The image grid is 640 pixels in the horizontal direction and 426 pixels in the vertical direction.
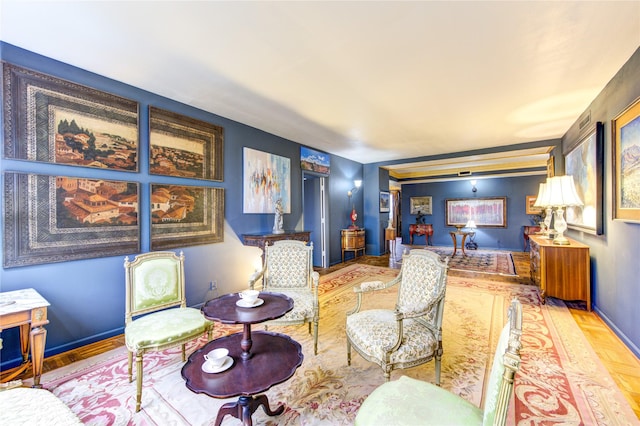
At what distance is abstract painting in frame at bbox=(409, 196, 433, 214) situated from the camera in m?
10.1

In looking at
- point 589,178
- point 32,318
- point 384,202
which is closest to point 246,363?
point 32,318

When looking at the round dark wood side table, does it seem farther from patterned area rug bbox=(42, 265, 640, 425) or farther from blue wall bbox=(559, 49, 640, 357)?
blue wall bbox=(559, 49, 640, 357)

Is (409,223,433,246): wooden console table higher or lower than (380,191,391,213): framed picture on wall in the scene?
lower

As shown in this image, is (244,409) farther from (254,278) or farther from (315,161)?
(315,161)

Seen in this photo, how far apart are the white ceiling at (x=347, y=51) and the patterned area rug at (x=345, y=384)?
2697mm

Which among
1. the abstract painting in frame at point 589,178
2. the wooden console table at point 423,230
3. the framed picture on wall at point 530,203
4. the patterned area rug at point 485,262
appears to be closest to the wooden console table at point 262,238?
the patterned area rug at point 485,262

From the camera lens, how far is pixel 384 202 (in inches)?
310

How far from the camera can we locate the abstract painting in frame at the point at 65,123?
2.25 meters

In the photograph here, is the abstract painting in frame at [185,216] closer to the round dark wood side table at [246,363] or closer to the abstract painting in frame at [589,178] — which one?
the round dark wood side table at [246,363]

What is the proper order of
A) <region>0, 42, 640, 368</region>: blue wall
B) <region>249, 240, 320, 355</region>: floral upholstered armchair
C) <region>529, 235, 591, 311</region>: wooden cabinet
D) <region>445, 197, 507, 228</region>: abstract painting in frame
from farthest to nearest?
<region>445, 197, 507, 228</region>: abstract painting in frame, <region>529, 235, 591, 311</region>: wooden cabinet, <region>249, 240, 320, 355</region>: floral upholstered armchair, <region>0, 42, 640, 368</region>: blue wall

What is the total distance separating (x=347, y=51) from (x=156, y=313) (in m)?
2.75

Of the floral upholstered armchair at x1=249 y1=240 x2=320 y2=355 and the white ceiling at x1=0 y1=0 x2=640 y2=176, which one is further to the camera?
the floral upholstered armchair at x1=249 y1=240 x2=320 y2=355

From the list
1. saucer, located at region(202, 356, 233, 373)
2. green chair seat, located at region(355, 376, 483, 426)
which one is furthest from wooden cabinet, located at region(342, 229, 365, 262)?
green chair seat, located at region(355, 376, 483, 426)

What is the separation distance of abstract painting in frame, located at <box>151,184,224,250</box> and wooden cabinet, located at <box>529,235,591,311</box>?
14.8ft
